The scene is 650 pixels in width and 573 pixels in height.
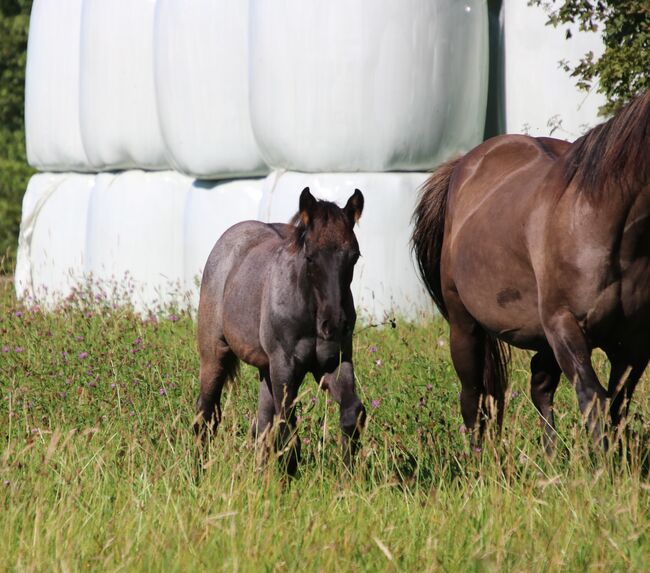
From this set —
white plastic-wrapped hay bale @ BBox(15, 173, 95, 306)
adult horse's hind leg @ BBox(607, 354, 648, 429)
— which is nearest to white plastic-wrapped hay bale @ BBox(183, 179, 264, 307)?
white plastic-wrapped hay bale @ BBox(15, 173, 95, 306)

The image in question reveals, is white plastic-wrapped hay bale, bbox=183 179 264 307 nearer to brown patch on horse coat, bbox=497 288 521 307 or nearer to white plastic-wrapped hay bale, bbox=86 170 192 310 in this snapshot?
white plastic-wrapped hay bale, bbox=86 170 192 310

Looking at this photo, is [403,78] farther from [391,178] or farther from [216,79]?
[216,79]

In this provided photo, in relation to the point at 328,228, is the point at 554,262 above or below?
below

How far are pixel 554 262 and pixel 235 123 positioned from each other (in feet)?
21.3

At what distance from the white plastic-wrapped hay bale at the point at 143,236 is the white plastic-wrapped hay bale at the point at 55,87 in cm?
129

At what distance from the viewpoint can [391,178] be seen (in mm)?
9914

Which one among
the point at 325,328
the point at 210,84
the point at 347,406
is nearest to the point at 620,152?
→ the point at 325,328

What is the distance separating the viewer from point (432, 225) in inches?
248

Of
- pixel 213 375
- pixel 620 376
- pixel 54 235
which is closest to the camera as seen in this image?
pixel 620 376

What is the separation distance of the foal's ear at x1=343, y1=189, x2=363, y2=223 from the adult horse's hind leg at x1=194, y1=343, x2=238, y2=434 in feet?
3.99

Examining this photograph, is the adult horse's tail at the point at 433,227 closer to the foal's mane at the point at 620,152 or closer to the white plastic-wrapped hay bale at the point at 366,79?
the foal's mane at the point at 620,152

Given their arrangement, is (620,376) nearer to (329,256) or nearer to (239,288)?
(329,256)

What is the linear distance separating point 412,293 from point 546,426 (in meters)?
4.50

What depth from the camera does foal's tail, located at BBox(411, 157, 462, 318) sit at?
6277 mm
